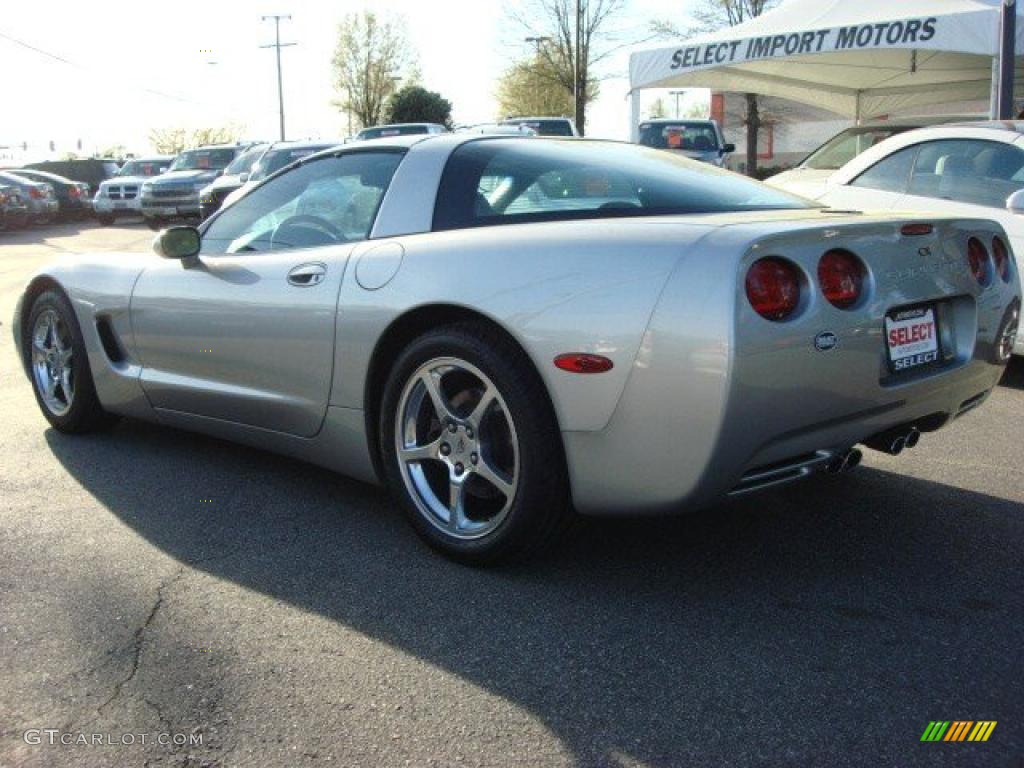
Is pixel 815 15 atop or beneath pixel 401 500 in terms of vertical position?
atop

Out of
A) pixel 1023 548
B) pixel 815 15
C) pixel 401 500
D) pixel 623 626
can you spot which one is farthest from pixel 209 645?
pixel 815 15

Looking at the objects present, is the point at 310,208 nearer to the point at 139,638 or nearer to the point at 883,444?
the point at 139,638

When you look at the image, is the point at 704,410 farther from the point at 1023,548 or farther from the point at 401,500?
the point at 1023,548

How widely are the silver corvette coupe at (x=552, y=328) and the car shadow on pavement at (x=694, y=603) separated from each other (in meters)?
0.24

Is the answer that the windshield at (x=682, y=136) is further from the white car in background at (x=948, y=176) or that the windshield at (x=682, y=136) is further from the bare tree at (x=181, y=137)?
the bare tree at (x=181, y=137)

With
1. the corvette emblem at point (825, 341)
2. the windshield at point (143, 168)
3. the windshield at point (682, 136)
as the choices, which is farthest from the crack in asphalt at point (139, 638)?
the windshield at point (143, 168)

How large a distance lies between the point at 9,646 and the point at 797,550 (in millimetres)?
2305

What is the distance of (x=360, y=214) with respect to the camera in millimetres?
3664

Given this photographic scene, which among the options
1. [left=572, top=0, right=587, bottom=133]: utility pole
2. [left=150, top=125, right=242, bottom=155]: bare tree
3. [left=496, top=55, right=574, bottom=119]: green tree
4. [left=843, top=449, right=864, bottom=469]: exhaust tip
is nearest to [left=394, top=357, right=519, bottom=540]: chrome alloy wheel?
[left=843, top=449, right=864, bottom=469]: exhaust tip

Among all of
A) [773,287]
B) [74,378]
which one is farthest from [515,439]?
[74,378]

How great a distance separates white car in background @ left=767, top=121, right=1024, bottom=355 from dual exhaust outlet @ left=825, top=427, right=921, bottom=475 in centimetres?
278

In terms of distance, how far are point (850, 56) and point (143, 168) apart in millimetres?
18518

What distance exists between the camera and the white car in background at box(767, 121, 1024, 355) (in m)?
5.87

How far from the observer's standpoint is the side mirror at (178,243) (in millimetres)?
4012
